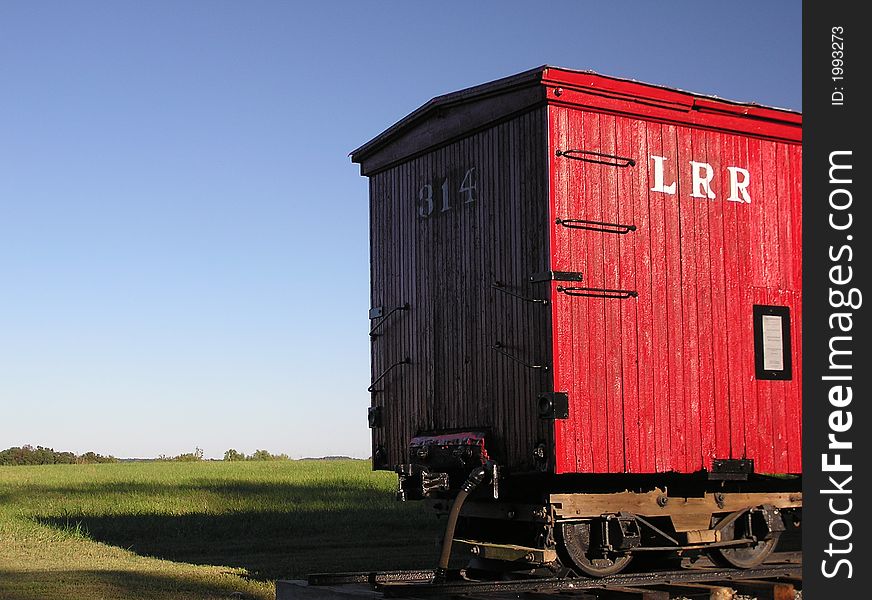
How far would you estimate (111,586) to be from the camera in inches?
562

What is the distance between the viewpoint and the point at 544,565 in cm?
1088

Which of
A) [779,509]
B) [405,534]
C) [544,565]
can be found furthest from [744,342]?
[405,534]

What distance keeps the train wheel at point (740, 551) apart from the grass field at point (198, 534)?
5.17 meters

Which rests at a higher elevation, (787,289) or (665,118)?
(665,118)

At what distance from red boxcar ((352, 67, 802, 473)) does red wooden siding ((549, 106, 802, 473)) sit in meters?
0.02

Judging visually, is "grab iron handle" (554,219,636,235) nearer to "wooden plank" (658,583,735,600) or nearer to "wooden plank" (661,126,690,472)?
"wooden plank" (661,126,690,472)

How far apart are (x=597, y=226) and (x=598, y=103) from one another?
3.93ft

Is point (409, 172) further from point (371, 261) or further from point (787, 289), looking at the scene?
point (787, 289)

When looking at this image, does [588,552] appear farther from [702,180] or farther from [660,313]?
[702,180]

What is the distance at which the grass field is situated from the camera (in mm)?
14875

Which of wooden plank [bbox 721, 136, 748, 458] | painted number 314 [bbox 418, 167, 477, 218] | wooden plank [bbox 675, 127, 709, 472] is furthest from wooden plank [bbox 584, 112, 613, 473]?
wooden plank [bbox 721, 136, 748, 458]

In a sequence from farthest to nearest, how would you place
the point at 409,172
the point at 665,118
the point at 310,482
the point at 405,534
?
the point at 310,482, the point at 405,534, the point at 409,172, the point at 665,118
